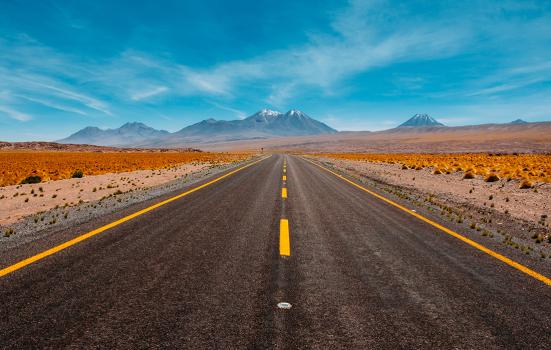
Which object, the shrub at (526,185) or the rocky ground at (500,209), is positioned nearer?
the rocky ground at (500,209)

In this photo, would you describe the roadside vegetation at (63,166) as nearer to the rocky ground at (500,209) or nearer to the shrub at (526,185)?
the rocky ground at (500,209)

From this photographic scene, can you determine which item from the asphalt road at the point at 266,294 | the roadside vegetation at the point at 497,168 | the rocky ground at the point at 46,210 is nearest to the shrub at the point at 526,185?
the roadside vegetation at the point at 497,168

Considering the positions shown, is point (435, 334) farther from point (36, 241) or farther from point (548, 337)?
point (36, 241)

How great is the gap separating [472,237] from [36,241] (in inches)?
329

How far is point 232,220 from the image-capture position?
729 cm

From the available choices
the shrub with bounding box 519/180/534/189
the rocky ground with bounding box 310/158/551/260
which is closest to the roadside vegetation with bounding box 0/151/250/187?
the rocky ground with bounding box 310/158/551/260

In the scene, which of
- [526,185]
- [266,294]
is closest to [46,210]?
[266,294]

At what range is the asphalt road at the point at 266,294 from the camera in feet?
9.25

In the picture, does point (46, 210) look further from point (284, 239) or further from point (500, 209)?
point (500, 209)

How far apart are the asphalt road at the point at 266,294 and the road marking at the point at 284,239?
146 mm

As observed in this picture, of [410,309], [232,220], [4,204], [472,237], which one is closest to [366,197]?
[472,237]

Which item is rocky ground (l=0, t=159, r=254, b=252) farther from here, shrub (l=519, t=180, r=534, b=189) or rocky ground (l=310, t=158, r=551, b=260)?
shrub (l=519, t=180, r=534, b=189)

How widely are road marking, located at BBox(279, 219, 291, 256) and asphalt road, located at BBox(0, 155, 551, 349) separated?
0.48 ft

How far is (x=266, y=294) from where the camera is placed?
361 centimetres
